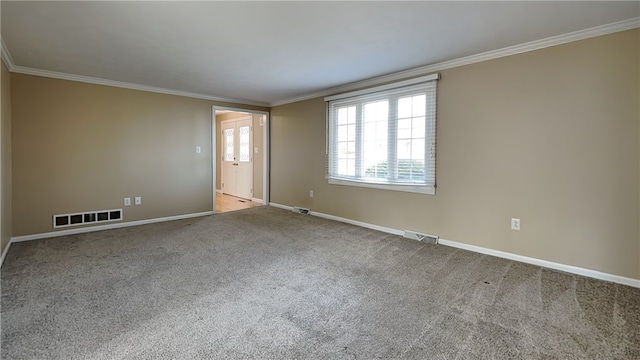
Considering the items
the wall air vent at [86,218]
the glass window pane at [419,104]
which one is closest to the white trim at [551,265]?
the glass window pane at [419,104]

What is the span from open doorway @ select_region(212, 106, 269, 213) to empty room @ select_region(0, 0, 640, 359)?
144cm

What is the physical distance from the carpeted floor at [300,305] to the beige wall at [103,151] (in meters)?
0.88

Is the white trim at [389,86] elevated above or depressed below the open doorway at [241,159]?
above

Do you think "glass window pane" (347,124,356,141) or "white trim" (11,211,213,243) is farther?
"glass window pane" (347,124,356,141)

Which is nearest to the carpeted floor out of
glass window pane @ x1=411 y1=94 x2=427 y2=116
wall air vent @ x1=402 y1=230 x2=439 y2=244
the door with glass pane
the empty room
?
the empty room

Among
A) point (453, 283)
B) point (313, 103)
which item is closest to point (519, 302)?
point (453, 283)

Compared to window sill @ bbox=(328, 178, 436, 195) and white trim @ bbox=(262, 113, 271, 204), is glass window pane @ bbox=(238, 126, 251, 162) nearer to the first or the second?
white trim @ bbox=(262, 113, 271, 204)

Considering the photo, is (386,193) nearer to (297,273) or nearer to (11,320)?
(297,273)

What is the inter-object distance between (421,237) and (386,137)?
1.49 metres

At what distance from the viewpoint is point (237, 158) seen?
302 inches

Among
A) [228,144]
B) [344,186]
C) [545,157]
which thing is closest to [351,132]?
[344,186]

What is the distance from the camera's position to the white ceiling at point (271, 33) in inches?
88.9

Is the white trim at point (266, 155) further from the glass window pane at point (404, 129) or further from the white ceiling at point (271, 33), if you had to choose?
the glass window pane at point (404, 129)

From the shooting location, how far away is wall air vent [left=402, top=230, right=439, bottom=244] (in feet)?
12.4
